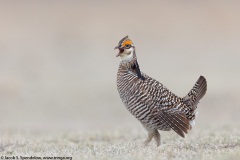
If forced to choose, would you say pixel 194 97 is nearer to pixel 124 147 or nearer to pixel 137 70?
pixel 137 70

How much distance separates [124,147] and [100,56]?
28.1 metres

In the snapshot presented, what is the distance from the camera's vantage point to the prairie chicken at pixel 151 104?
10438mm

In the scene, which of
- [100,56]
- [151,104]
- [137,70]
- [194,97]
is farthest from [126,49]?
[100,56]

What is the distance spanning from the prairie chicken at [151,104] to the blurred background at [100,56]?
17.4 ft

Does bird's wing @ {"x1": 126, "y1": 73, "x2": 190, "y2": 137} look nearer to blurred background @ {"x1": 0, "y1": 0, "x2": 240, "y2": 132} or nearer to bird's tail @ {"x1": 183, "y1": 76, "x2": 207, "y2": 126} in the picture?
bird's tail @ {"x1": 183, "y1": 76, "x2": 207, "y2": 126}

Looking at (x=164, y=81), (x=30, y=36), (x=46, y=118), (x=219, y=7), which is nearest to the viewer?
(x=46, y=118)

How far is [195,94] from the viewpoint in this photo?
11406mm

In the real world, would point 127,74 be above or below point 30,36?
below

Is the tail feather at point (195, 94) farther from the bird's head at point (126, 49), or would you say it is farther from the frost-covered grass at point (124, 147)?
the bird's head at point (126, 49)

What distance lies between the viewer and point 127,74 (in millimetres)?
→ 11000

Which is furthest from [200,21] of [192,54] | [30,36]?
[30,36]

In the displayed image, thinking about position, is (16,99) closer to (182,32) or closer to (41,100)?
(41,100)

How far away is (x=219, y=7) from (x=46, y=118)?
1102 inches

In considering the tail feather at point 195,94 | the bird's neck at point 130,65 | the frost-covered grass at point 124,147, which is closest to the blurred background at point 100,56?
the frost-covered grass at point 124,147
